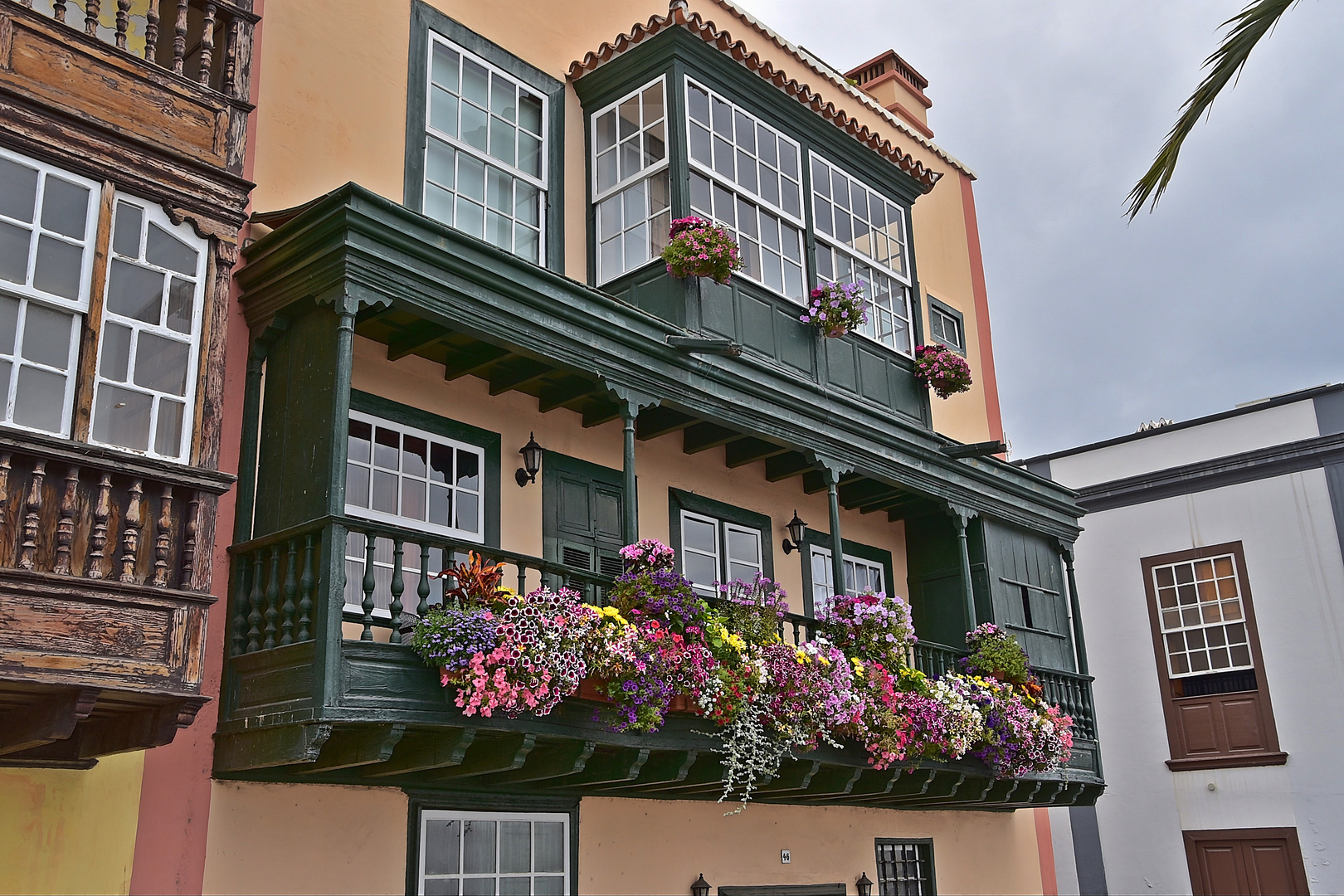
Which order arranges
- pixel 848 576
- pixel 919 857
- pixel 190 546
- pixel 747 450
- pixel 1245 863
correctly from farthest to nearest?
pixel 1245 863 < pixel 848 576 < pixel 919 857 < pixel 747 450 < pixel 190 546

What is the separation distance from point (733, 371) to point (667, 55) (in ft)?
10.3

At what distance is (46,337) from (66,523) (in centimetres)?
108

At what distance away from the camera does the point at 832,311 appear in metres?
11.8

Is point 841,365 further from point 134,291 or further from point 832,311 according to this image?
point 134,291

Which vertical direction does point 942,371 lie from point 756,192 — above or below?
below

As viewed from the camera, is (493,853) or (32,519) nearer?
(32,519)

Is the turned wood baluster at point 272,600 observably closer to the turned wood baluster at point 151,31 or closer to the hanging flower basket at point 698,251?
the turned wood baluster at point 151,31

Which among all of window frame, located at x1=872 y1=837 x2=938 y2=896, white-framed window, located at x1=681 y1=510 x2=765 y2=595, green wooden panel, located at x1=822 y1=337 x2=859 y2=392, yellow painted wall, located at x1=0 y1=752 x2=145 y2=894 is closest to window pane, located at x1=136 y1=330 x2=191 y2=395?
yellow painted wall, located at x1=0 y1=752 x2=145 y2=894

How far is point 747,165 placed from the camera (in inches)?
468

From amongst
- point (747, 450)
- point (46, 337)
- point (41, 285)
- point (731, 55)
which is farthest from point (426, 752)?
point (731, 55)

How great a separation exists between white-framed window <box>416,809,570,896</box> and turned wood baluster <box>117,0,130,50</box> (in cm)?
550

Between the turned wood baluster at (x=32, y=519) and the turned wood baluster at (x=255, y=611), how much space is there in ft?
5.62

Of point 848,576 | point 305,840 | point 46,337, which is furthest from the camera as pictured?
point 848,576

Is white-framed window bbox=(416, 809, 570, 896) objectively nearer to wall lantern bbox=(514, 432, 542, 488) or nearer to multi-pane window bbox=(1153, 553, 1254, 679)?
wall lantern bbox=(514, 432, 542, 488)
